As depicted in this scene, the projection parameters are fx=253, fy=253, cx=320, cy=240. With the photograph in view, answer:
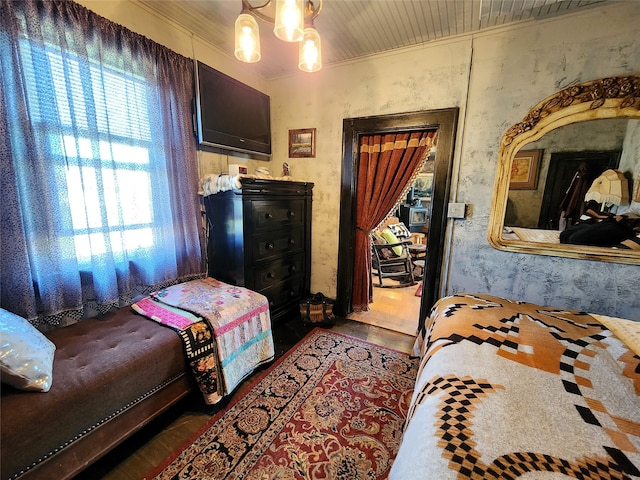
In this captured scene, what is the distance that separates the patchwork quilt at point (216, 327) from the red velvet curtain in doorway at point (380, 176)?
133 cm

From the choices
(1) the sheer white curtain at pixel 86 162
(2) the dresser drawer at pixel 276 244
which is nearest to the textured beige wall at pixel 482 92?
(1) the sheer white curtain at pixel 86 162

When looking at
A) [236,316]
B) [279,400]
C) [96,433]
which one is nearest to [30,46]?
[236,316]

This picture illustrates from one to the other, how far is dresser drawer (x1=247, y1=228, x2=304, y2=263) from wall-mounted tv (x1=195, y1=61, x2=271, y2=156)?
890 mm

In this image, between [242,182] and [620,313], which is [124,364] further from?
[620,313]

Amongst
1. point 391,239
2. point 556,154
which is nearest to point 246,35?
point 556,154

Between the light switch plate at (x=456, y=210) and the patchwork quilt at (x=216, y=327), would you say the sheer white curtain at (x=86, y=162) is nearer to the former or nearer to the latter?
the patchwork quilt at (x=216, y=327)

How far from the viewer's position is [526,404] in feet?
2.70

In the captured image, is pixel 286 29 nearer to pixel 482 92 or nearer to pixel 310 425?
pixel 482 92

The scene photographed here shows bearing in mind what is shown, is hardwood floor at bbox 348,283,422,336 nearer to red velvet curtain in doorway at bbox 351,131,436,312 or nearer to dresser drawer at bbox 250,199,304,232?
red velvet curtain in doorway at bbox 351,131,436,312

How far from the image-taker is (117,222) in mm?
1677

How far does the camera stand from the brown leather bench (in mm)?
919

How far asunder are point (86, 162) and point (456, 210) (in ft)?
8.74

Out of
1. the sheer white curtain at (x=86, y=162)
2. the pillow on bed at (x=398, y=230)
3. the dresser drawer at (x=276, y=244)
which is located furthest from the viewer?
the pillow on bed at (x=398, y=230)

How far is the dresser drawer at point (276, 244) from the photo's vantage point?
2.18 metres
